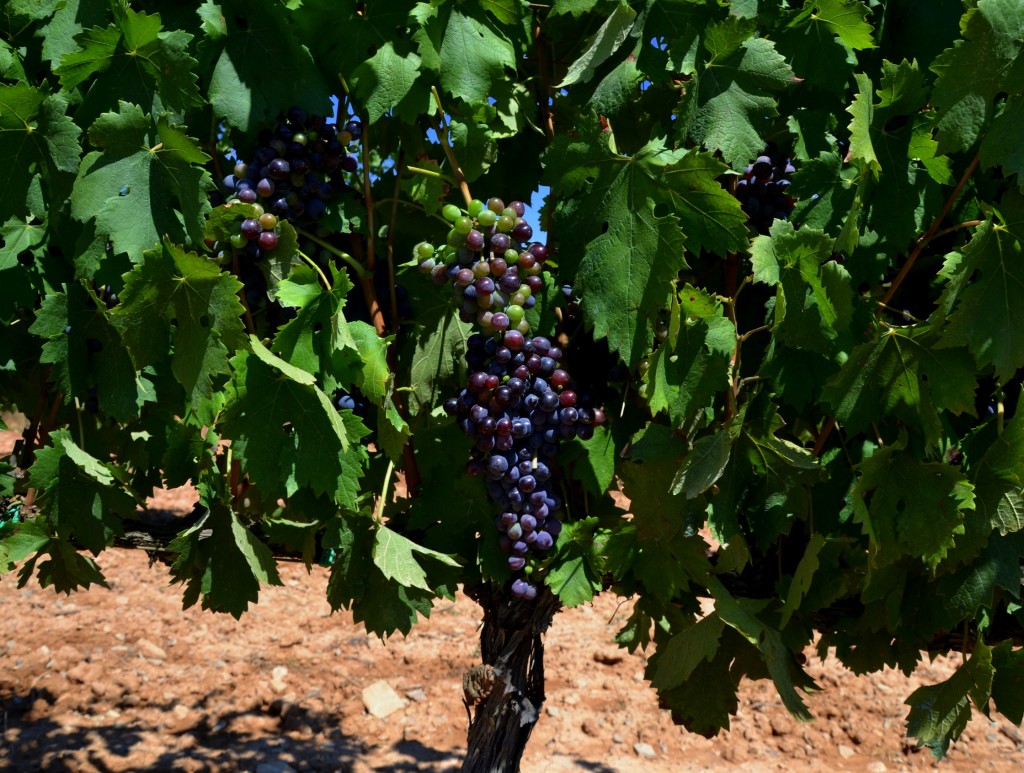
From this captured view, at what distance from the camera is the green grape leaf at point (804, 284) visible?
1.89m

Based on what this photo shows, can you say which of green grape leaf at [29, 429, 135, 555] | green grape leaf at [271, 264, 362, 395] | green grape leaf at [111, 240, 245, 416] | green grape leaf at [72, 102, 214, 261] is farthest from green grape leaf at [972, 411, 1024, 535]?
green grape leaf at [29, 429, 135, 555]

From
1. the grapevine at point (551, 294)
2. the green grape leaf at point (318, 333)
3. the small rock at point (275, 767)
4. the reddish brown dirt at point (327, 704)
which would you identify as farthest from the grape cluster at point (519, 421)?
the small rock at point (275, 767)

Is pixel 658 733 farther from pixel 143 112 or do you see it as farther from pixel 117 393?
pixel 143 112

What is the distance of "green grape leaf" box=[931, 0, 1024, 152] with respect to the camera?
1.72 meters

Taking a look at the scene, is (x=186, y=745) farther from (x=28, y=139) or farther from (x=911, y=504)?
(x=911, y=504)

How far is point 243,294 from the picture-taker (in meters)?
2.12

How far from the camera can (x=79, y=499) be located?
2404mm

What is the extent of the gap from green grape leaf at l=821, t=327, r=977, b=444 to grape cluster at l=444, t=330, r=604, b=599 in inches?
20.6

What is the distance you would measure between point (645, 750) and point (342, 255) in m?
3.84

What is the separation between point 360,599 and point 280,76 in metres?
1.15

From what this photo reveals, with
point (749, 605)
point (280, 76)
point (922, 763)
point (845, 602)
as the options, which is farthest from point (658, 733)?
point (280, 76)

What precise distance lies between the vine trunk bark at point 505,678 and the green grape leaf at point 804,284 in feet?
3.11

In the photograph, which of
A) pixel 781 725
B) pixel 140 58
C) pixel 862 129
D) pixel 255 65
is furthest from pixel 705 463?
pixel 781 725

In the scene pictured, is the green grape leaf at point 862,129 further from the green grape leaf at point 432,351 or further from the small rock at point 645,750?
the small rock at point 645,750
